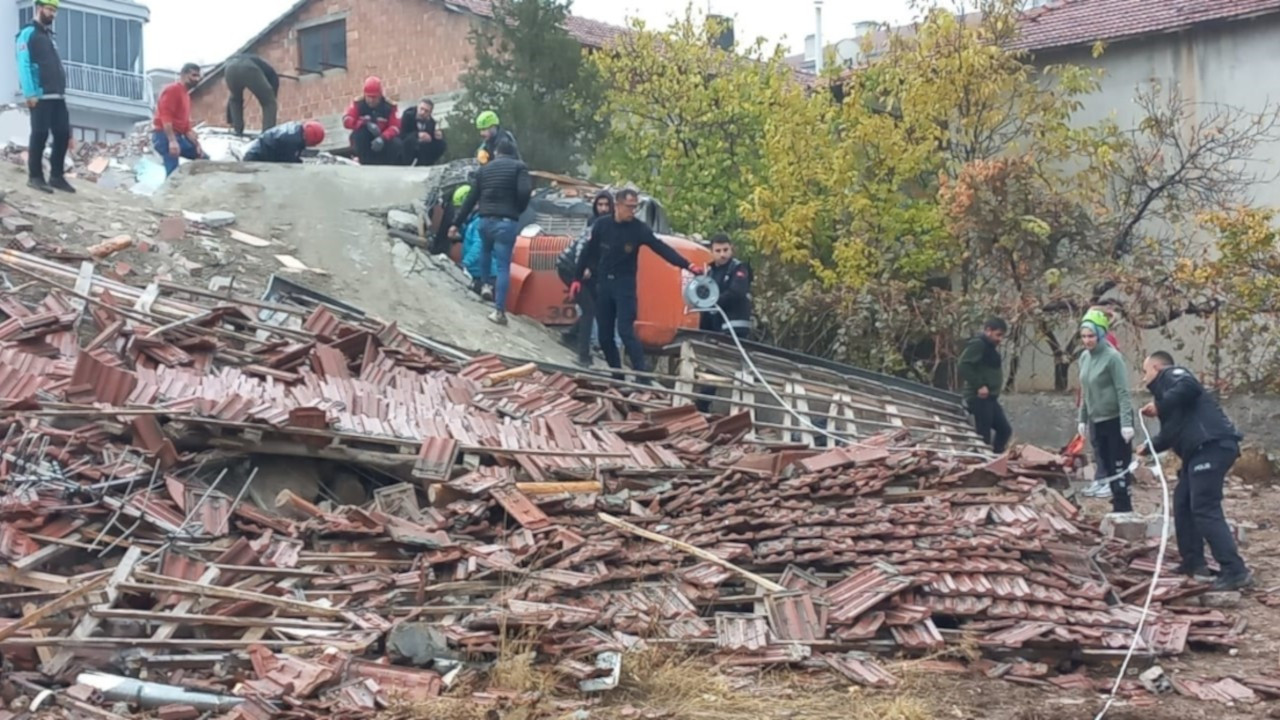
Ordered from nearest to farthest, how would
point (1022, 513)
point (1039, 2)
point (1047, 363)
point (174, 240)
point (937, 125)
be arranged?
point (1022, 513) < point (174, 240) < point (1047, 363) < point (937, 125) < point (1039, 2)

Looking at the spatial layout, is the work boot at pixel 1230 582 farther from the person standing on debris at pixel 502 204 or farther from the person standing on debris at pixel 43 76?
the person standing on debris at pixel 43 76

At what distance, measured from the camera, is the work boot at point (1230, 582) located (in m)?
9.58

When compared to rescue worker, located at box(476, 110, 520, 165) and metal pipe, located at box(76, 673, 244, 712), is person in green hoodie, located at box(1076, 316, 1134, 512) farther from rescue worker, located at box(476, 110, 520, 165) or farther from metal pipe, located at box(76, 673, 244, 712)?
metal pipe, located at box(76, 673, 244, 712)

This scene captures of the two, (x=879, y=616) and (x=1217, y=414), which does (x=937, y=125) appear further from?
(x=879, y=616)

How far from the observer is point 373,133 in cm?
1830

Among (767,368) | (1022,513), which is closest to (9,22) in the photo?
(767,368)

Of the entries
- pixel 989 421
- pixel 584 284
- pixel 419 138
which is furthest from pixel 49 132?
pixel 989 421

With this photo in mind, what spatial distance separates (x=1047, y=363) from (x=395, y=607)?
12.7 metres

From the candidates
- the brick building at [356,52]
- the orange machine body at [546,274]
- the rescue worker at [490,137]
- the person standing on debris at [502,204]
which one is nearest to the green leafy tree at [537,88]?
the brick building at [356,52]

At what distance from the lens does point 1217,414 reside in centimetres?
975

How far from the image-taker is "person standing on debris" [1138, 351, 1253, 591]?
31.5 feet

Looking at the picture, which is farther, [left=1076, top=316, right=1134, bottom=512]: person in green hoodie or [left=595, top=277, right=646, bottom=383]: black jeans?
[left=595, top=277, right=646, bottom=383]: black jeans

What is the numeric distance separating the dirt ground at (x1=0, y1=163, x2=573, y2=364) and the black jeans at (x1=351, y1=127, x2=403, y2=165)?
76 centimetres

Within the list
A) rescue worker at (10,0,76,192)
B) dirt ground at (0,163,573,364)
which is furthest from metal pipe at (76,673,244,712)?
rescue worker at (10,0,76,192)
